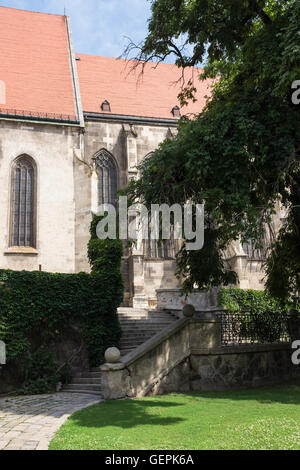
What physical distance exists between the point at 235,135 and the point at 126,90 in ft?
68.6

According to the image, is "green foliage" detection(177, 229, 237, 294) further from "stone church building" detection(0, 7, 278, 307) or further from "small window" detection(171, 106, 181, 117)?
"small window" detection(171, 106, 181, 117)

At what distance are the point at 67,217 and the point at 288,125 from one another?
1347 cm

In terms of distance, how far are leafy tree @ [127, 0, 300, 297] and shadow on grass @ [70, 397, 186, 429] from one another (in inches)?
142

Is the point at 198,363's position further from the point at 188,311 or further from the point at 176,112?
the point at 176,112

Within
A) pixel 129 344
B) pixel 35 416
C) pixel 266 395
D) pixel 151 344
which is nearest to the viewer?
pixel 35 416

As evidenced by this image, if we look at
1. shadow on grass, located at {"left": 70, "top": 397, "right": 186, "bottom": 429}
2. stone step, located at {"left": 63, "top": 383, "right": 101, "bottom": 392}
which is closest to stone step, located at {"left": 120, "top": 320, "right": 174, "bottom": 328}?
stone step, located at {"left": 63, "top": 383, "right": 101, "bottom": 392}

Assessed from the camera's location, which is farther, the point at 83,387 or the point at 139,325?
the point at 139,325

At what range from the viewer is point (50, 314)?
42.1 feet

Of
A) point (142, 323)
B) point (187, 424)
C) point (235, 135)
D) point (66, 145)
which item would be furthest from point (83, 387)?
point (66, 145)

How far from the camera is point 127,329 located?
48.6 ft

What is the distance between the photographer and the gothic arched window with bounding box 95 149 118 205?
24.5m

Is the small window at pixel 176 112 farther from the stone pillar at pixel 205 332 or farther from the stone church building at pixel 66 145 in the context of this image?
the stone pillar at pixel 205 332

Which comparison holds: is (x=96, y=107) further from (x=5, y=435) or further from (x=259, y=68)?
(x=5, y=435)
